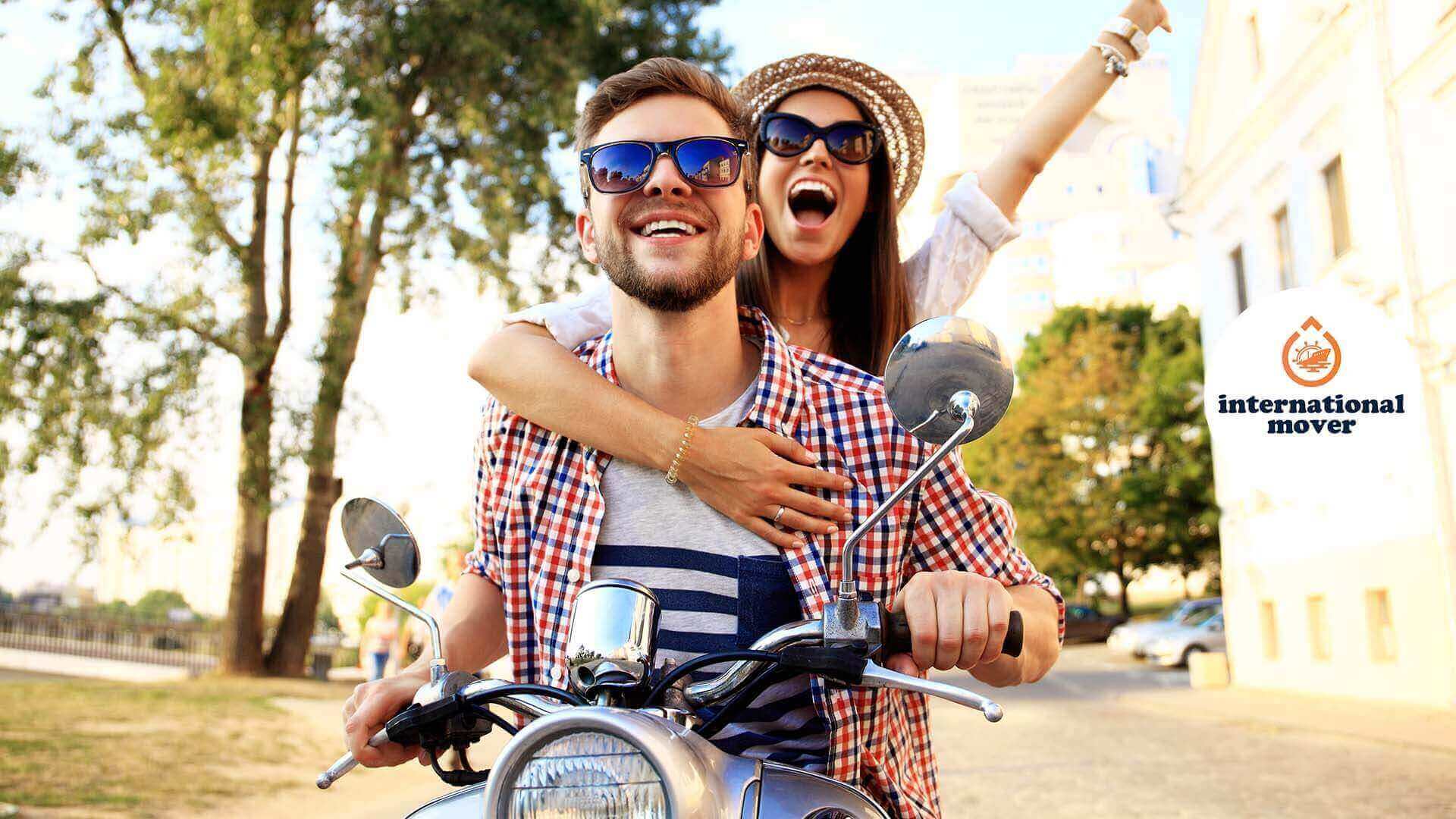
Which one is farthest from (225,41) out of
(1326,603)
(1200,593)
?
(1200,593)

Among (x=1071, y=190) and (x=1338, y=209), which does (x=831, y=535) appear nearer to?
(x=1071, y=190)

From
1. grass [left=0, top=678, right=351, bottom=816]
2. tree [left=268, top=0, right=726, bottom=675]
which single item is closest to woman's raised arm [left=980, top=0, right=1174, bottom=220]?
grass [left=0, top=678, right=351, bottom=816]

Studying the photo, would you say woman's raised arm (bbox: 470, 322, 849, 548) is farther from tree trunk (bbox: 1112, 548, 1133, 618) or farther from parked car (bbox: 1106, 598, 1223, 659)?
tree trunk (bbox: 1112, 548, 1133, 618)

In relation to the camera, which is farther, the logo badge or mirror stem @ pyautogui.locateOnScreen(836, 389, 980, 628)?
the logo badge

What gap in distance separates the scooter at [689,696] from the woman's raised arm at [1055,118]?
187 cm

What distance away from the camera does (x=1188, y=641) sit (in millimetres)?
26375

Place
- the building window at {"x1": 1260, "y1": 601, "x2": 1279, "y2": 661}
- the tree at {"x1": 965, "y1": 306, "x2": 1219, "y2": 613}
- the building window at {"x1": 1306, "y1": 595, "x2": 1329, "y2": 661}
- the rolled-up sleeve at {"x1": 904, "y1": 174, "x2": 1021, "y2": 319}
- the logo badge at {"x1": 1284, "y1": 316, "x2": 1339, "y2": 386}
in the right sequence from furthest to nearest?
1. the tree at {"x1": 965, "y1": 306, "x2": 1219, "y2": 613}
2. the building window at {"x1": 1260, "y1": 601, "x2": 1279, "y2": 661}
3. the building window at {"x1": 1306, "y1": 595, "x2": 1329, "y2": 661}
4. the rolled-up sleeve at {"x1": 904, "y1": 174, "x2": 1021, "y2": 319}
5. the logo badge at {"x1": 1284, "y1": 316, "x2": 1339, "y2": 386}

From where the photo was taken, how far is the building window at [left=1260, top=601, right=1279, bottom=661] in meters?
20.3

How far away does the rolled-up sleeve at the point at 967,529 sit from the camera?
1.83m

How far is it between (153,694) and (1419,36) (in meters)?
15.6

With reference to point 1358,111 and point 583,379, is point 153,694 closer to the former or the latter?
point 583,379

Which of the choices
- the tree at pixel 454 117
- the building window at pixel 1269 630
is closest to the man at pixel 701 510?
the tree at pixel 454 117

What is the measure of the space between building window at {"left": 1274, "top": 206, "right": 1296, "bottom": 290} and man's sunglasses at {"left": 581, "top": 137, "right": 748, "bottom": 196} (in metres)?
16.5

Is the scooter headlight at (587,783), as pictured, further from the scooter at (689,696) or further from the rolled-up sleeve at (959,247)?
the rolled-up sleeve at (959,247)
